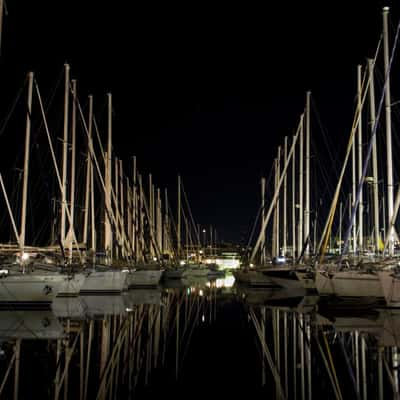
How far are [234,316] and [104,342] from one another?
960cm

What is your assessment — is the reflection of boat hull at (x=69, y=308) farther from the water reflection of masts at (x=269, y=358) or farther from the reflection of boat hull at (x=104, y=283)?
the water reflection of masts at (x=269, y=358)

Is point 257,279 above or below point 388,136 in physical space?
below

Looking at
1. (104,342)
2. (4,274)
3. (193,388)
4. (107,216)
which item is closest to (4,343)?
(104,342)

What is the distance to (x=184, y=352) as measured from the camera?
53.1 ft

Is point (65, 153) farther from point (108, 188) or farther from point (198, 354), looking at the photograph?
point (198, 354)

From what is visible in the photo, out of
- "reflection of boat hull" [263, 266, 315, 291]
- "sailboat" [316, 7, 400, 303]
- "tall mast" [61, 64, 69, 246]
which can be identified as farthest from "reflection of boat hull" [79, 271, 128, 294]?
"sailboat" [316, 7, 400, 303]

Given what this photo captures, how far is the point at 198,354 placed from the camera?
1588cm

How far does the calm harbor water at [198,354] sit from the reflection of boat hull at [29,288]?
0.97 meters

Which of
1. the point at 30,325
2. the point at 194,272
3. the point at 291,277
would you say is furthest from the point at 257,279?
the point at 194,272

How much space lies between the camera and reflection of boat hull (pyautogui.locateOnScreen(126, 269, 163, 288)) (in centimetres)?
4829

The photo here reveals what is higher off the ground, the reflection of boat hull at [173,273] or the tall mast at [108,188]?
the tall mast at [108,188]

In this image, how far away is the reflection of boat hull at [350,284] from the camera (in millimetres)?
28616

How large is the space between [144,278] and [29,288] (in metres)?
22.3

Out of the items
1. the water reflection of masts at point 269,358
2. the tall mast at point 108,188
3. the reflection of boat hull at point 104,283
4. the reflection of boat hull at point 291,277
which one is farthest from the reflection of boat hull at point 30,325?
the reflection of boat hull at point 291,277
